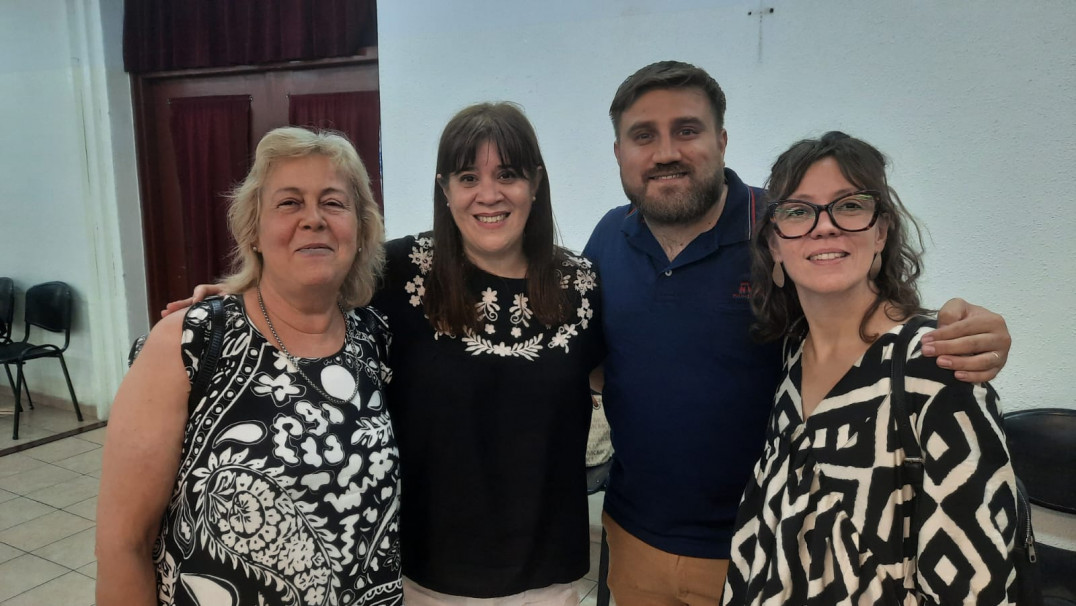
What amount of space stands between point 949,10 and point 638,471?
211 cm

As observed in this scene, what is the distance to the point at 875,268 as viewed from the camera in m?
1.29

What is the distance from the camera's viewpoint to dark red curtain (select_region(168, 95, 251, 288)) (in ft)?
16.5

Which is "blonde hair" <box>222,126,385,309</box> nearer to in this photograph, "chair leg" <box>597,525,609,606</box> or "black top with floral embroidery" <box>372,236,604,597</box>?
"black top with floral embroidery" <box>372,236,604,597</box>

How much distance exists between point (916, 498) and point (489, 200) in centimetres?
103

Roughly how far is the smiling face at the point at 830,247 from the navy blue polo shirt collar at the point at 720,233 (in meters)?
0.42

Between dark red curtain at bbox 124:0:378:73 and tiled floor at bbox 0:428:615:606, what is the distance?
2.94m

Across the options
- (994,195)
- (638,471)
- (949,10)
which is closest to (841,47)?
(949,10)

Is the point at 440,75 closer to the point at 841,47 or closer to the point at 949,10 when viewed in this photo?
the point at 841,47

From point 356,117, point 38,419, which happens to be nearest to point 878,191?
point 356,117

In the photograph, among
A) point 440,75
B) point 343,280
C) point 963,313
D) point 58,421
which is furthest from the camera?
point 58,421

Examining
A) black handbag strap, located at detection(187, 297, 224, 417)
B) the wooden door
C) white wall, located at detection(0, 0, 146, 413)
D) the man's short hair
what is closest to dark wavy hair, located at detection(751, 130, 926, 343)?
the man's short hair

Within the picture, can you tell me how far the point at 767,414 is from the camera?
1641 mm

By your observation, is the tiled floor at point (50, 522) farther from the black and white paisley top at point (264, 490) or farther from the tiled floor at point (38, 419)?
the black and white paisley top at point (264, 490)

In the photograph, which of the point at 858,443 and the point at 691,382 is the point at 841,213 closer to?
the point at 858,443
